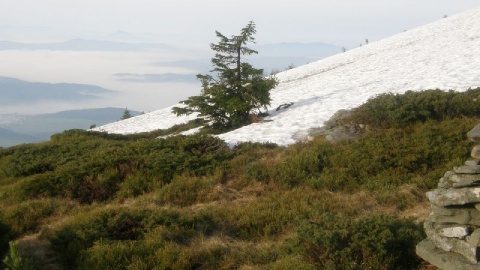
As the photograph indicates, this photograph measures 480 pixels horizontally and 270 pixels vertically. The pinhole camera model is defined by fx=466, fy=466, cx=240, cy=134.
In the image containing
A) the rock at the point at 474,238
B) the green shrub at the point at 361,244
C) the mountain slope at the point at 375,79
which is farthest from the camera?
the mountain slope at the point at 375,79

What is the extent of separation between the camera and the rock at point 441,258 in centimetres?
584

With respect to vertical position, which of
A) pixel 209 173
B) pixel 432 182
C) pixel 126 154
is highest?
pixel 126 154

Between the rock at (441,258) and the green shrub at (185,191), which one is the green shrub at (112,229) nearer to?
the green shrub at (185,191)

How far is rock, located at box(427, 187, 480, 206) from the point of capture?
19.7ft

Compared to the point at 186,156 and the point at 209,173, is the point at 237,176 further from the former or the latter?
the point at 186,156

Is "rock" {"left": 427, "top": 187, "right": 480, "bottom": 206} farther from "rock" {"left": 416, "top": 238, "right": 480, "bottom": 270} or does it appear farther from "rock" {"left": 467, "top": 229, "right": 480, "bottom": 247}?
"rock" {"left": 416, "top": 238, "right": 480, "bottom": 270}

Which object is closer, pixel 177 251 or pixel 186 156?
pixel 177 251

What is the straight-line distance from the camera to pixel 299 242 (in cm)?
734

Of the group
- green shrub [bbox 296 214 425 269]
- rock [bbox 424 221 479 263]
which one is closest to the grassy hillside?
green shrub [bbox 296 214 425 269]

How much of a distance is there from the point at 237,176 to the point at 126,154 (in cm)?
379

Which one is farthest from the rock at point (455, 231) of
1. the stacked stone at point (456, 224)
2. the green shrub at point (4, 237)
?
the green shrub at point (4, 237)

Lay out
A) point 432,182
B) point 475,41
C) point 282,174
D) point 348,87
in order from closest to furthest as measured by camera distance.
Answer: point 432,182
point 282,174
point 348,87
point 475,41

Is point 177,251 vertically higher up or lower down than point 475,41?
lower down

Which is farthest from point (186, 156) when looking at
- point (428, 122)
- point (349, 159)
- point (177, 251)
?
point (428, 122)
